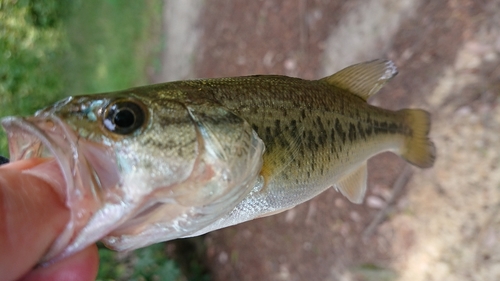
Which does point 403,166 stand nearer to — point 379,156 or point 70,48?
point 379,156

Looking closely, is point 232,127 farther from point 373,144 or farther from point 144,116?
point 373,144

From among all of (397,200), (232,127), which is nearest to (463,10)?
(397,200)

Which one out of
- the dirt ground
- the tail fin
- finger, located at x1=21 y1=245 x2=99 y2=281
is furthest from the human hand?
the dirt ground

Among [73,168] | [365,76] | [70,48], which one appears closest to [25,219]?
[73,168]

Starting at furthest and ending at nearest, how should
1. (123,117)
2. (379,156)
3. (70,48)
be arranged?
(70,48) < (379,156) < (123,117)

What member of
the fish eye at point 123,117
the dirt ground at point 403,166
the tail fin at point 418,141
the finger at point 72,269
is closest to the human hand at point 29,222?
the finger at point 72,269

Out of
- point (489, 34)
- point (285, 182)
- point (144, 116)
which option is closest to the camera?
point (144, 116)

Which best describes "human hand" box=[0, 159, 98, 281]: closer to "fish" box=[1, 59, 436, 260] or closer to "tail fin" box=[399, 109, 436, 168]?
"fish" box=[1, 59, 436, 260]

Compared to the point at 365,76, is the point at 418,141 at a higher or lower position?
lower
